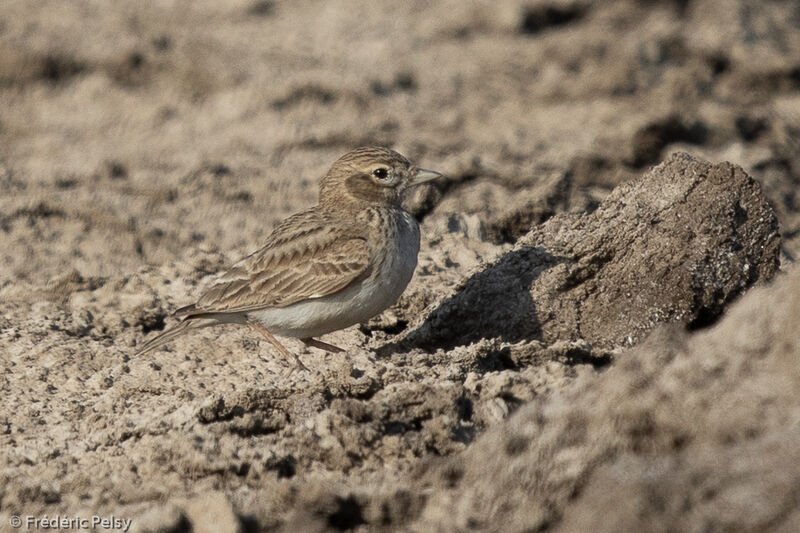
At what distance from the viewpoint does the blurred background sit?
956cm

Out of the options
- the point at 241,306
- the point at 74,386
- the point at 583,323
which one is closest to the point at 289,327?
the point at 241,306

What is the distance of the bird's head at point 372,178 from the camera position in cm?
679

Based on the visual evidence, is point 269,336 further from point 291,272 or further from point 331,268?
point 331,268

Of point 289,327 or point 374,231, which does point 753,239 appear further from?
point 289,327

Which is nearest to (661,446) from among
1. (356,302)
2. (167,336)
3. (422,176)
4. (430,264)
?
(356,302)

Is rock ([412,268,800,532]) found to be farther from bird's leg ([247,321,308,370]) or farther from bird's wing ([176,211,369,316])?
bird's leg ([247,321,308,370])

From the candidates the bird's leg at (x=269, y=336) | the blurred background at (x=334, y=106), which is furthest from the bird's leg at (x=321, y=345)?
the blurred background at (x=334, y=106)

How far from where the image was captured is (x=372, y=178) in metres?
6.79

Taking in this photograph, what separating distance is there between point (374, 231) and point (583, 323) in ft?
4.15

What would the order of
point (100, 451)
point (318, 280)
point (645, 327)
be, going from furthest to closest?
point (318, 280) < point (645, 327) < point (100, 451)

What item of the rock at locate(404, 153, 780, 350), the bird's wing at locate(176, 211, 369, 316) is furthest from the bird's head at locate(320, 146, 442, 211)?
the rock at locate(404, 153, 780, 350)

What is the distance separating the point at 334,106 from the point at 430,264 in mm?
5052

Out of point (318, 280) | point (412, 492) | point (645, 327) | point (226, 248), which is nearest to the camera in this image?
point (412, 492)

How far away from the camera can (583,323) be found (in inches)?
232
